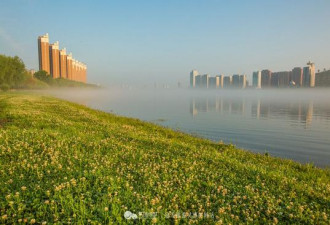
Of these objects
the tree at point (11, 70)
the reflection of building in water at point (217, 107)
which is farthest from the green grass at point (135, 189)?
the tree at point (11, 70)

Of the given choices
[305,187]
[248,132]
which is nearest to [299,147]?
[248,132]

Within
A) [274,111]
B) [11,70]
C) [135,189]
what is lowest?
[274,111]

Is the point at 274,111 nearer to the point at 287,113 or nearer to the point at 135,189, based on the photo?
the point at 287,113

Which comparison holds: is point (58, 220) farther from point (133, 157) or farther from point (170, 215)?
point (133, 157)

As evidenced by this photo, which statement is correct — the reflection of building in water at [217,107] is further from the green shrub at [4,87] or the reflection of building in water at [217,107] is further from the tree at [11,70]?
the tree at [11,70]

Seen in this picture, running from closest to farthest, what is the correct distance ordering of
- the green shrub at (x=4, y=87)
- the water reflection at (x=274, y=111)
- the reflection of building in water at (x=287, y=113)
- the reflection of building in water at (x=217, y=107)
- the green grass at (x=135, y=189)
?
1. the green grass at (x=135, y=189)
2. the reflection of building in water at (x=287, y=113)
3. the water reflection at (x=274, y=111)
4. the reflection of building in water at (x=217, y=107)
5. the green shrub at (x=4, y=87)

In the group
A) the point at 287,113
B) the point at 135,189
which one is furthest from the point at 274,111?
the point at 135,189

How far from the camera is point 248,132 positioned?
32938 millimetres

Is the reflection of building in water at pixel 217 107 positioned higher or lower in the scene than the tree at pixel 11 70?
lower

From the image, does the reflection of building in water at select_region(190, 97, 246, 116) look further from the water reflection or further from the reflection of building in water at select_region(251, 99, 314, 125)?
the reflection of building in water at select_region(251, 99, 314, 125)

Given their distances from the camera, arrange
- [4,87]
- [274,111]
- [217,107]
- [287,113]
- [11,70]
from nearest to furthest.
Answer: [287,113], [274,111], [217,107], [4,87], [11,70]

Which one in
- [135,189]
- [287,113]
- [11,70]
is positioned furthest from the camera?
[11,70]

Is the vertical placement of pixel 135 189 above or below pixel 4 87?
below

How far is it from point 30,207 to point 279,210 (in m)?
7.14
